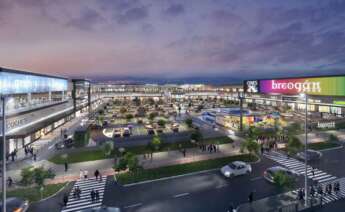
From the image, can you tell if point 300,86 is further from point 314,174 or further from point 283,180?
point 283,180

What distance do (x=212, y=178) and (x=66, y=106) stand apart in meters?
50.7

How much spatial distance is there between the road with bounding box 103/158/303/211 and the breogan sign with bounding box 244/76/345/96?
53.4ft

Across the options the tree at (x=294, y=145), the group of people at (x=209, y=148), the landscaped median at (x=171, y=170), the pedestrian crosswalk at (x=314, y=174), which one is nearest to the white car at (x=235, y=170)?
the landscaped median at (x=171, y=170)

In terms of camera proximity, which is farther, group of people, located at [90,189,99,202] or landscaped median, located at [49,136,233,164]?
landscaped median, located at [49,136,233,164]

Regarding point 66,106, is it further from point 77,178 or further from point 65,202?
point 65,202

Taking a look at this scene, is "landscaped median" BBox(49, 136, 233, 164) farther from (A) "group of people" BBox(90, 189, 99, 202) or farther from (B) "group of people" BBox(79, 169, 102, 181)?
(A) "group of people" BBox(90, 189, 99, 202)

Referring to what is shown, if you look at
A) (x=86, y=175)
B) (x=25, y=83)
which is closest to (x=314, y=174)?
(x=86, y=175)

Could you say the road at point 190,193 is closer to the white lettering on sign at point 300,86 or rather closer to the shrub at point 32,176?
the shrub at point 32,176

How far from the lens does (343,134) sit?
150 ft

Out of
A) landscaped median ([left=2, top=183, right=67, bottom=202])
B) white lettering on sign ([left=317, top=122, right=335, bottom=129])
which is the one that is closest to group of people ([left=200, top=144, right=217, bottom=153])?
landscaped median ([left=2, top=183, right=67, bottom=202])

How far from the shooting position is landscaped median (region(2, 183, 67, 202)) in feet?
66.5

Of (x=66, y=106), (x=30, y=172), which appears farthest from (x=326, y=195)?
(x=66, y=106)

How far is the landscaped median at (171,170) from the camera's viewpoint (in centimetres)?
2438

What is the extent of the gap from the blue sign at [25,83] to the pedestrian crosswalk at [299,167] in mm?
39865
